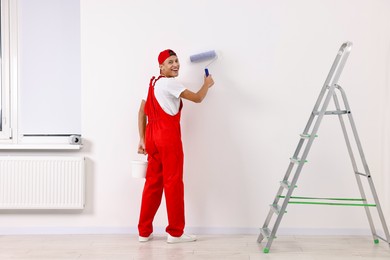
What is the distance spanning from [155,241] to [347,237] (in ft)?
4.77

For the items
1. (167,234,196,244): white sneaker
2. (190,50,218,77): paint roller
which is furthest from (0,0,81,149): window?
(167,234,196,244): white sneaker

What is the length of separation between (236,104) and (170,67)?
0.62 metres

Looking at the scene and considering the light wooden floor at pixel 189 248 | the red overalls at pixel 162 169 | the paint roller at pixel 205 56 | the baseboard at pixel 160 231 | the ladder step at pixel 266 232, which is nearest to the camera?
the light wooden floor at pixel 189 248

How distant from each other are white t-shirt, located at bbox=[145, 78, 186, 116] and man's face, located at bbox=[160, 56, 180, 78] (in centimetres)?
8

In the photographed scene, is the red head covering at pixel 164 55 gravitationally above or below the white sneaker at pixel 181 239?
above

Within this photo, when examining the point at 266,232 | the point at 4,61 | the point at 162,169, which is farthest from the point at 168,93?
the point at 4,61

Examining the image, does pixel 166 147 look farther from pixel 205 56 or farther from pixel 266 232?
pixel 266 232

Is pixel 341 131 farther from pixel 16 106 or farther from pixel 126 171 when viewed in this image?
pixel 16 106

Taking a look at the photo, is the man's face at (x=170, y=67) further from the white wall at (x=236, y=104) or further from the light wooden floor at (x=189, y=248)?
the light wooden floor at (x=189, y=248)

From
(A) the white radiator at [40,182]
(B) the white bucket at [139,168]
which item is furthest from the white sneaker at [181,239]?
(A) the white radiator at [40,182]

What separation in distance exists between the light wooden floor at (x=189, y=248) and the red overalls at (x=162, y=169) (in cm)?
18

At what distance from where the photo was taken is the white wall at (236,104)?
4031 mm

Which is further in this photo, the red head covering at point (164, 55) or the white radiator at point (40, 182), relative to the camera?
the white radiator at point (40, 182)

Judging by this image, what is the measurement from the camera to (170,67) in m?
3.81
